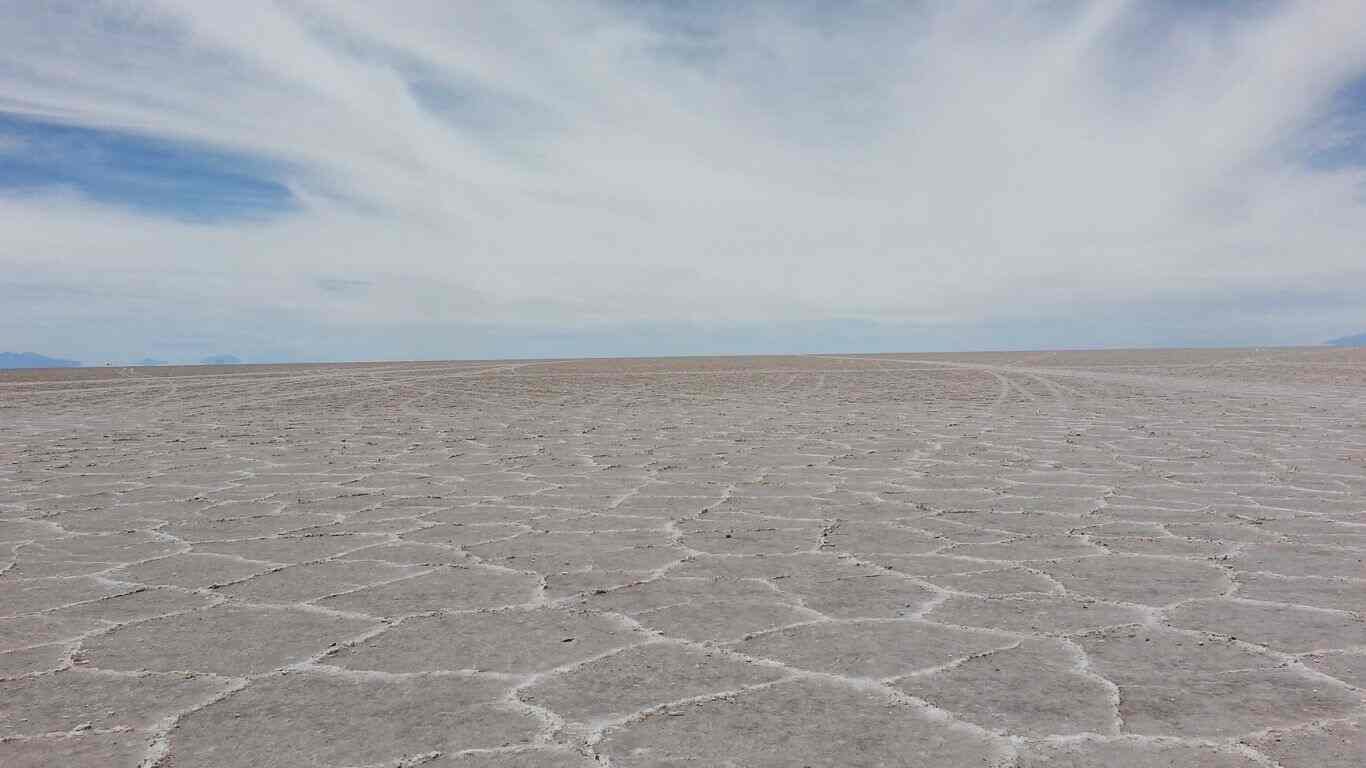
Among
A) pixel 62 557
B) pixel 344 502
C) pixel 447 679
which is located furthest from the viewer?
pixel 344 502

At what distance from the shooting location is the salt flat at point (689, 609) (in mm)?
1936

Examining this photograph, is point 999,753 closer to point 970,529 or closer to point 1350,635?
point 1350,635

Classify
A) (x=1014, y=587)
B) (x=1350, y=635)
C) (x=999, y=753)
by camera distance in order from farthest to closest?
(x=1014, y=587) → (x=1350, y=635) → (x=999, y=753)

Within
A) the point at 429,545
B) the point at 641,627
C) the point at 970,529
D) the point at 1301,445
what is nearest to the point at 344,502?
the point at 429,545

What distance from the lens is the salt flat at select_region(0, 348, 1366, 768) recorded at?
6.35 ft

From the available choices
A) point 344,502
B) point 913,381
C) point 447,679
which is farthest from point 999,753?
point 913,381

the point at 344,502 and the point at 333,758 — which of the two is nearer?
the point at 333,758

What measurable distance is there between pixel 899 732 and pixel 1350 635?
1.46 metres

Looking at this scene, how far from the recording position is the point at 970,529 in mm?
3975

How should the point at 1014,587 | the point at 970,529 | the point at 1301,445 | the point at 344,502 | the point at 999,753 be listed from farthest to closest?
the point at 1301,445 → the point at 344,502 → the point at 970,529 → the point at 1014,587 → the point at 999,753

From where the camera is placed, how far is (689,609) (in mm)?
2828

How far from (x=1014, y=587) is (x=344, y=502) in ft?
10.8

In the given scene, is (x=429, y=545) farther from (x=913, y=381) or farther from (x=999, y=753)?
(x=913, y=381)

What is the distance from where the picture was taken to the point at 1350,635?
8.25ft
